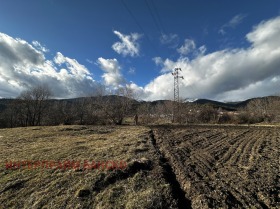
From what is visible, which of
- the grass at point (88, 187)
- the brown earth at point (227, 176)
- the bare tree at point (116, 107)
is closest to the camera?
the grass at point (88, 187)

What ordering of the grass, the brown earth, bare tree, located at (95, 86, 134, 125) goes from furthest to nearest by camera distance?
bare tree, located at (95, 86, 134, 125)
the brown earth
the grass

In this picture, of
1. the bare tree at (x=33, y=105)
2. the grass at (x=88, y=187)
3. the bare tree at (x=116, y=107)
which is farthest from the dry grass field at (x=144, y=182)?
the bare tree at (x=33, y=105)

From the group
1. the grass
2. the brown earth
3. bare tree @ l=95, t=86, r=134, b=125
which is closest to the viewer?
the grass

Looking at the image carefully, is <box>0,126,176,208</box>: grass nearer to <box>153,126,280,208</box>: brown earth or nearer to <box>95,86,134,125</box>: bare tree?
<box>153,126,280,208</box>: brown earth

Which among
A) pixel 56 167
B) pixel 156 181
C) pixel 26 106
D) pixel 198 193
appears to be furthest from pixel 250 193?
pixel 26 106

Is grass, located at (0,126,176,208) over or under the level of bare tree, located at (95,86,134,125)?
under

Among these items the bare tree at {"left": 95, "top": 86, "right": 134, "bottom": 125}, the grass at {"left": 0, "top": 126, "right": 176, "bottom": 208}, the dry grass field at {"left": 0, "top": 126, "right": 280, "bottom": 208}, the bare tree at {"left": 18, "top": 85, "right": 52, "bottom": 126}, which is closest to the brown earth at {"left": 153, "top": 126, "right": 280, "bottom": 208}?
the dry grass field at {"left": 0, "top": 126, "right": 280, "bottom": 208}

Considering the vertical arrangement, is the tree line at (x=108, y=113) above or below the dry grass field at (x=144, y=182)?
above

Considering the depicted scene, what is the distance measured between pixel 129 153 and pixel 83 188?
14.5 feet

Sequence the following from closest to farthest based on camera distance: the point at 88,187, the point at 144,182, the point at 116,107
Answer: the point at 88,187, the point at 144,182, the point at 116,107

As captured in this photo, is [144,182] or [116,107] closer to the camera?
[144,182]

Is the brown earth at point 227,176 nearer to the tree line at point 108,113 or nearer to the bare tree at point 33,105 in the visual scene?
the tree line at point 108,113

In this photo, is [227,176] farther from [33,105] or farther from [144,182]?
[33,105]

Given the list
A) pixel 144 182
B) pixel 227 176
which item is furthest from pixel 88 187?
pixel 227 176
